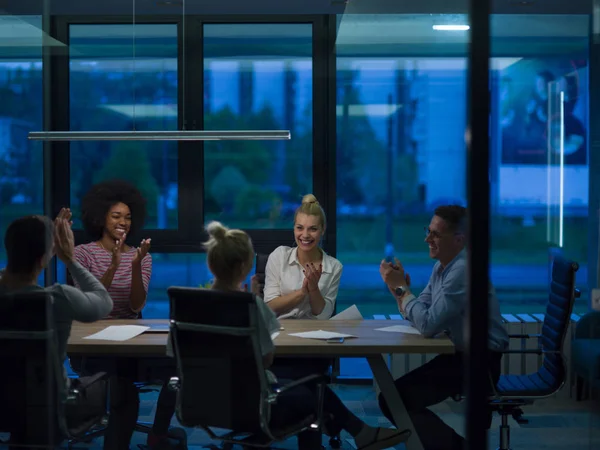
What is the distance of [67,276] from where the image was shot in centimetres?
328

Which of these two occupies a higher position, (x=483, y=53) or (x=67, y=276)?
(x=483, y=53)

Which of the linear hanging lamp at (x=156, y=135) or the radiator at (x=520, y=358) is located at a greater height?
the linear hanging lamp at (x=156, y=135)

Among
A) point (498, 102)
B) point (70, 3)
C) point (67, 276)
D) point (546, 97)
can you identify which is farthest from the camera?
point (70, 3)

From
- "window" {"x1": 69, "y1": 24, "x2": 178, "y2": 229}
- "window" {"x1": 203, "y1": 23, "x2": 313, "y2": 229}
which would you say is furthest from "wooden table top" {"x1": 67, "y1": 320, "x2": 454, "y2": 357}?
"window" {"x1": 203, "y1": 23, "x2": 313, "y2": 229}

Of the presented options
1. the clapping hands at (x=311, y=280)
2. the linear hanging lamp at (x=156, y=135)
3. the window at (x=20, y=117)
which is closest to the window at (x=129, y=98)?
the window at (x=20, y=117)

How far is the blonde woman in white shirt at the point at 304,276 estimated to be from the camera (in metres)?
4.38

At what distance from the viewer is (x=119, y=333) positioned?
378 centimetres

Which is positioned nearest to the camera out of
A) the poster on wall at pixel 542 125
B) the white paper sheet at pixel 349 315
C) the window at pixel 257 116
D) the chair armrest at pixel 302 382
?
the chair armrest at pixel 302 382

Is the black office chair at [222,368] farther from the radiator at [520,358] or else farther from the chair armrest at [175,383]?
the radiator at [520,358]

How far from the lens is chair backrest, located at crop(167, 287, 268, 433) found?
3.08 meters

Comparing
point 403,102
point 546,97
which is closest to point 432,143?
point 403,102

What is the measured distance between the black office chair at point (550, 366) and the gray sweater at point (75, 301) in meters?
1.99

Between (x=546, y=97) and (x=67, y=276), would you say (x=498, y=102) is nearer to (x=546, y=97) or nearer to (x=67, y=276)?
(x=546, y=97)

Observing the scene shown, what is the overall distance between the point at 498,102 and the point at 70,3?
9.91ft
